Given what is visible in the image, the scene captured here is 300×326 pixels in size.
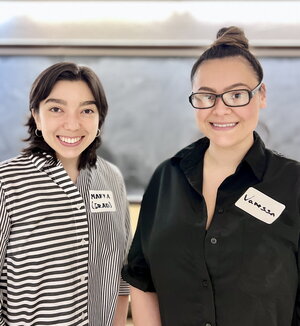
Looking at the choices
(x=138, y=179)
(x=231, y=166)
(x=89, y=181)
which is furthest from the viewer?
(x=138, y=179)

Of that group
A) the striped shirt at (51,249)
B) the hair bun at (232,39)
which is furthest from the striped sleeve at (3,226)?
the hair bun at (232,39)

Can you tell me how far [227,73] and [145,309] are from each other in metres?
0.83

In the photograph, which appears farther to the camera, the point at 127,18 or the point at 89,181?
the point at 127,18

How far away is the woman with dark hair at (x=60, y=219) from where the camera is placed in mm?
1159

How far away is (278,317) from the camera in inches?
39.3

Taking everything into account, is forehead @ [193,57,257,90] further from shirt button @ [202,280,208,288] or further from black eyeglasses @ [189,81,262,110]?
shirt button @ [202,280,208,288]

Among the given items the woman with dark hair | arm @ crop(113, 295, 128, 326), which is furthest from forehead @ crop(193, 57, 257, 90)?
arm @ crop(113, 295, 128, 326)

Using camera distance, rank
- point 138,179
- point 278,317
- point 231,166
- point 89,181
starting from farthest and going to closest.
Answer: point 138,179, point 89,181, point 231,166, point 278,317

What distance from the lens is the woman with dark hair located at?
1.16 m

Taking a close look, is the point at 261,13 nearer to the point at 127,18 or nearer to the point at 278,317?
the point at 127,18

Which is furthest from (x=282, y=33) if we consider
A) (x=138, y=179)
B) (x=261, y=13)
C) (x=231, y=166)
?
(x=231, y=166)

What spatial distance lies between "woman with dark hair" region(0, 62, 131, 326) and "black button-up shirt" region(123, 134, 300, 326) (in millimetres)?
243

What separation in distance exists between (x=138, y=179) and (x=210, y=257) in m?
1.92

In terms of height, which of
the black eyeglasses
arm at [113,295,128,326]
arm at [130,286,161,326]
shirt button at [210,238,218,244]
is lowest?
arm at [113,295,128,326]
